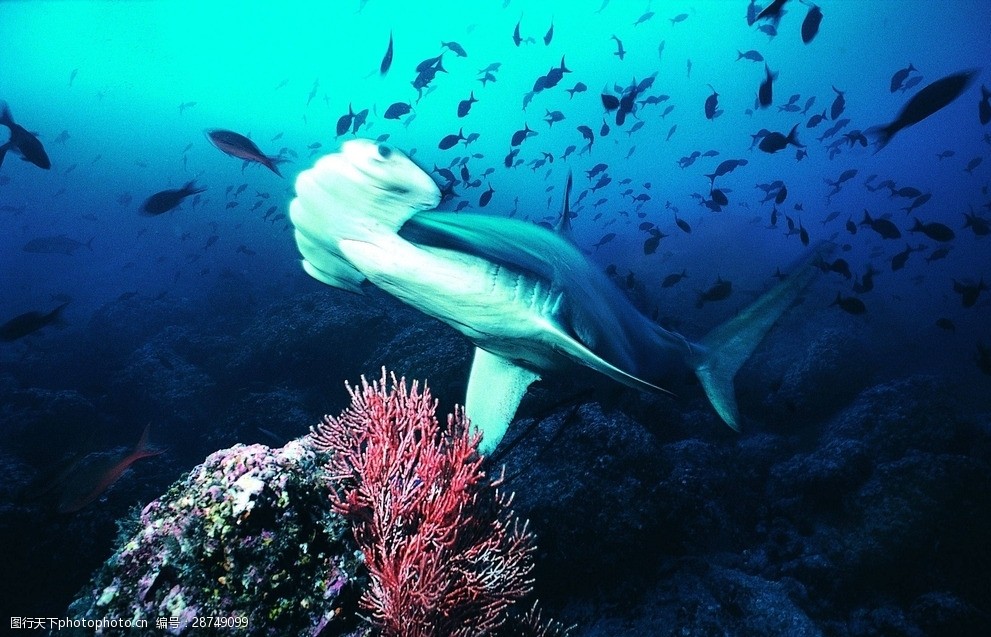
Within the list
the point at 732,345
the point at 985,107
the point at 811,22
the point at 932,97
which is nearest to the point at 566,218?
the point at 732,345

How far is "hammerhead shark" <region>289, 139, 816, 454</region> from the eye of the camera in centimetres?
227

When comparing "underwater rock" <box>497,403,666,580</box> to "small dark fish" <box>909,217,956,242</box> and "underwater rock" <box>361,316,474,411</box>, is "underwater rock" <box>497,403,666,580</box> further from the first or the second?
"small dark fish" <box>909,217,956,242</box>

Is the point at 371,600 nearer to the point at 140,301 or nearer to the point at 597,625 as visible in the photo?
the point at 597,625

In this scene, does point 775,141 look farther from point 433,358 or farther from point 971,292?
point 433,358

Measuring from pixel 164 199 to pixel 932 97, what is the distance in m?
11.8

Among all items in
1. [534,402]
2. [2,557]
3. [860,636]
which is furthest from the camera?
[534,402]

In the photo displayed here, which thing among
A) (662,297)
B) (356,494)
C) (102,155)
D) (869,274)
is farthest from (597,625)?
(102,155)

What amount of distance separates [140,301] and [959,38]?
108m

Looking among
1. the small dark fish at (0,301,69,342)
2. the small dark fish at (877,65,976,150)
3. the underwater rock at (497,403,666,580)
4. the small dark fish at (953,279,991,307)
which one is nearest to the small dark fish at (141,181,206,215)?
the small dark fish at (0,301,69,342)

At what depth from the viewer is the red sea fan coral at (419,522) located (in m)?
2.09

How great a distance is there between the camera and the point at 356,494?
2.29 metres

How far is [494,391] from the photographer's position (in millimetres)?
4078

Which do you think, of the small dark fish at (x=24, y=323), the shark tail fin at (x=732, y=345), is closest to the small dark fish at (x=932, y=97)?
the shark tail fin at (x=732, y=345)

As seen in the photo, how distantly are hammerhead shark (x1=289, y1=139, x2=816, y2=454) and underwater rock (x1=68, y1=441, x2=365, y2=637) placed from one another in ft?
4.13
